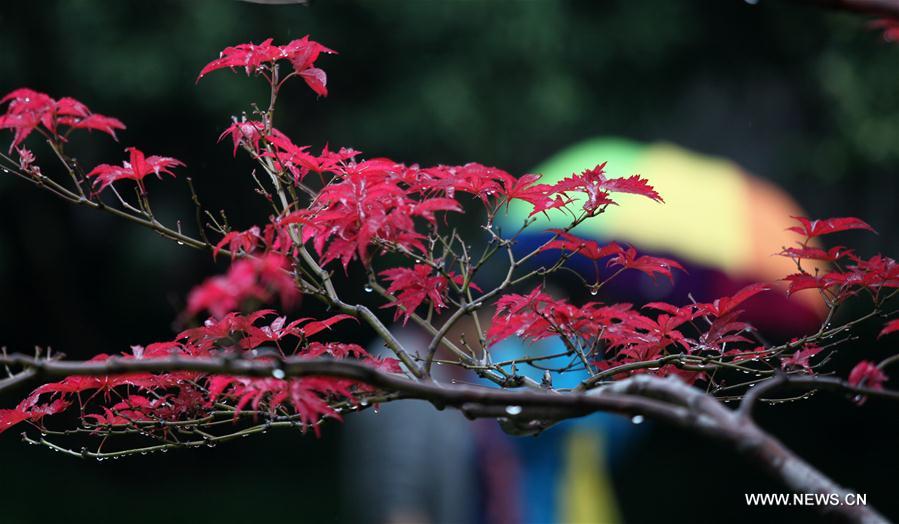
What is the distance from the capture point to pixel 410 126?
482 centimetres

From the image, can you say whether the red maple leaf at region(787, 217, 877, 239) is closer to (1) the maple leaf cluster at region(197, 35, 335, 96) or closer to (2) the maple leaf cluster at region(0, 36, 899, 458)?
(2) the maple leaf cluster at region(0, 36, 899, 458)

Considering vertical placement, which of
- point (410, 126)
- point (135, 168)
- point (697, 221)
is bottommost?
point (135, 168)

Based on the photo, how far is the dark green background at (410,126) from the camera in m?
4.49

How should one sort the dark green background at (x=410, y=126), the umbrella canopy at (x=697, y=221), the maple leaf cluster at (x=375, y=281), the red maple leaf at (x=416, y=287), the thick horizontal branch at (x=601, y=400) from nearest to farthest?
the thick horizontal branch at (x=601, y=400) → the maple leaf cluster at (x=375, y=281) → the red maple leaf at (x=416, y=287) → the umbrella canopy at (x=697, y=221) → the dark green background at (x=410, y=126)

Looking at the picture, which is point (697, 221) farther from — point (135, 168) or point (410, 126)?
point (135, 168)

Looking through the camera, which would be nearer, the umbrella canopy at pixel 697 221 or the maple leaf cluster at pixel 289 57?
the maple leaf cluster at pixel 289 57

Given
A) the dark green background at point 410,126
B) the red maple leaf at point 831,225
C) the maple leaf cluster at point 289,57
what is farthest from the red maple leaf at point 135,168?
the dark green background at point 410,126

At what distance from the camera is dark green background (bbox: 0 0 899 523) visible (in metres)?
4.49

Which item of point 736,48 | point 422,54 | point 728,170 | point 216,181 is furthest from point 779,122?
point 216,181

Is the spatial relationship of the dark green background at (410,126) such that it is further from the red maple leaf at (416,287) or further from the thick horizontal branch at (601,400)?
the thick horizontal branch at (601,400)

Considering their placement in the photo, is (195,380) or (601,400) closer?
(601,400)

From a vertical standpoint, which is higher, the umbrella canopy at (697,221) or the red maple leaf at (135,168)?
the umbrella canopy at (697,221)

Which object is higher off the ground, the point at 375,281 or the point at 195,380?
the point at 375,281

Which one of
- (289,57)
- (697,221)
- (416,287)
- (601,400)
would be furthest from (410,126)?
(601,400)
